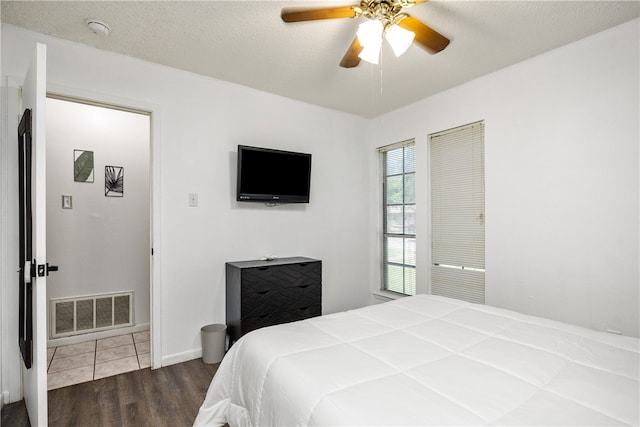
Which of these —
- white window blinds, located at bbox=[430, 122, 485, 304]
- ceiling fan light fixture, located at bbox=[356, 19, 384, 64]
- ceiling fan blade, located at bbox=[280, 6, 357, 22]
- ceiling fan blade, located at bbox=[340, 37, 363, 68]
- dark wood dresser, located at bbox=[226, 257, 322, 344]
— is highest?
ceiling fan blade, located at bbox=[280, 6, 357, 22]

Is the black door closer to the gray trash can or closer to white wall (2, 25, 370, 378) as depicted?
white wall (2, 25, 370, 378)

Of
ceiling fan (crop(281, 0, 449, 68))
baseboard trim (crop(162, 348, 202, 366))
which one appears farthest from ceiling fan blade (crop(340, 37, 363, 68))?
baseboard trim (crop(162, 348, 202, 366))

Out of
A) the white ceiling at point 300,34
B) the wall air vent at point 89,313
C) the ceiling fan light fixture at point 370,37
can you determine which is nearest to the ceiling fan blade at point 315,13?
the ceiling fan light fixture at point 370,37

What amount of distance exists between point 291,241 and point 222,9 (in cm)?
214

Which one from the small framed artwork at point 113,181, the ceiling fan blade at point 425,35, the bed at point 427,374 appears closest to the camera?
the bed at point 427,374

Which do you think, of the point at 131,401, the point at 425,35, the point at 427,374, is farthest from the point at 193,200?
the point at 427,374

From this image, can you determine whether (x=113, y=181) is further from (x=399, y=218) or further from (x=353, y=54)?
(x=399, y=218)

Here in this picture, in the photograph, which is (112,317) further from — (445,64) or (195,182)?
(445,64)

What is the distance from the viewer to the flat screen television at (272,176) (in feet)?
9.91

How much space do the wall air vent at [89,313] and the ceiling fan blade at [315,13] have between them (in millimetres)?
3193

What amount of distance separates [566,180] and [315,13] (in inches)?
83.0

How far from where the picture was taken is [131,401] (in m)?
2.13

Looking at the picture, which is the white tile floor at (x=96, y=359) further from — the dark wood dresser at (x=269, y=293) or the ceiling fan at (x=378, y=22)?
the ceiling fan at (x=378, y=22)

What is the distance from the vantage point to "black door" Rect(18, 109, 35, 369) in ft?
5.78
